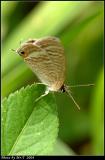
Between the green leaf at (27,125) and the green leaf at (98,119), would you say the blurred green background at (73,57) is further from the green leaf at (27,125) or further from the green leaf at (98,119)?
the green leaf at (27,125)

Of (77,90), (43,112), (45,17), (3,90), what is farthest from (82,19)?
(43,112)

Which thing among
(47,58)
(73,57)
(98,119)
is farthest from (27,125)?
(73,57)

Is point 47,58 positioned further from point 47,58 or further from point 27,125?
point 27,125

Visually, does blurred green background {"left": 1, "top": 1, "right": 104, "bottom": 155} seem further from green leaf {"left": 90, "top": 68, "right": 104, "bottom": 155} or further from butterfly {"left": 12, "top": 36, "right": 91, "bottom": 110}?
butterfly {"left": 12, "top": 36, "right": 91, "bottom": 110}

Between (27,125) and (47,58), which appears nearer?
(27,125)

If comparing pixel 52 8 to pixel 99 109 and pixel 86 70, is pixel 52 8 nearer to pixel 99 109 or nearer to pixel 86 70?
pixel 86 70
